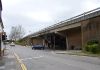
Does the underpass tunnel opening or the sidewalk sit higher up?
the underpass tunnel opening

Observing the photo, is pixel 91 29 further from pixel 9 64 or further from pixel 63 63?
pixel 63 63

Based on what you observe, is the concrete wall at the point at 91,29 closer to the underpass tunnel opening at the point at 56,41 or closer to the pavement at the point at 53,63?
the pavement at the point at 53,63

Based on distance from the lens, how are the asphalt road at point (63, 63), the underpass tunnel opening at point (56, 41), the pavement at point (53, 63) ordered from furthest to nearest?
the underpass tunnel opening at point (56, 41)
the pavement at point (53, 63)
the asphalt road at point (63, 63)

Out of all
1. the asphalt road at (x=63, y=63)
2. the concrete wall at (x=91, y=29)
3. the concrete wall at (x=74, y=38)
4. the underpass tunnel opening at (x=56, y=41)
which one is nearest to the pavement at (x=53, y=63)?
the asphalt road at (x=63, y=63)

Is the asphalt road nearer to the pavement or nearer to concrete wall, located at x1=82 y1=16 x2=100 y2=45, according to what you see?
the pavement

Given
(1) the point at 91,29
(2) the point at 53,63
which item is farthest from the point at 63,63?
(1) the point at 91,29

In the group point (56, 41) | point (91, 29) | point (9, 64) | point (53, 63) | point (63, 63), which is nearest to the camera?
point (63, 63)

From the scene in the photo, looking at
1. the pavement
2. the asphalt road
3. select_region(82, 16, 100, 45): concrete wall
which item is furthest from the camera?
select_region(82, 16, 100, 45): concrete wall

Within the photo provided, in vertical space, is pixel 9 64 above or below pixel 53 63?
below

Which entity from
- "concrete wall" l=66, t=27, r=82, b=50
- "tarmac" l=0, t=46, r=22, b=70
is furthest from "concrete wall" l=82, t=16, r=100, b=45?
"tarmac" l=0, t=46, r=22, b=70

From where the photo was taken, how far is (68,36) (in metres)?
67.1

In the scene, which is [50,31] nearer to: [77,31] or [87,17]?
[77,31]

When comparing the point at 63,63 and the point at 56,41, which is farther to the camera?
the point at 56,41

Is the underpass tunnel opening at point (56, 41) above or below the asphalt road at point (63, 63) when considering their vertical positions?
above
